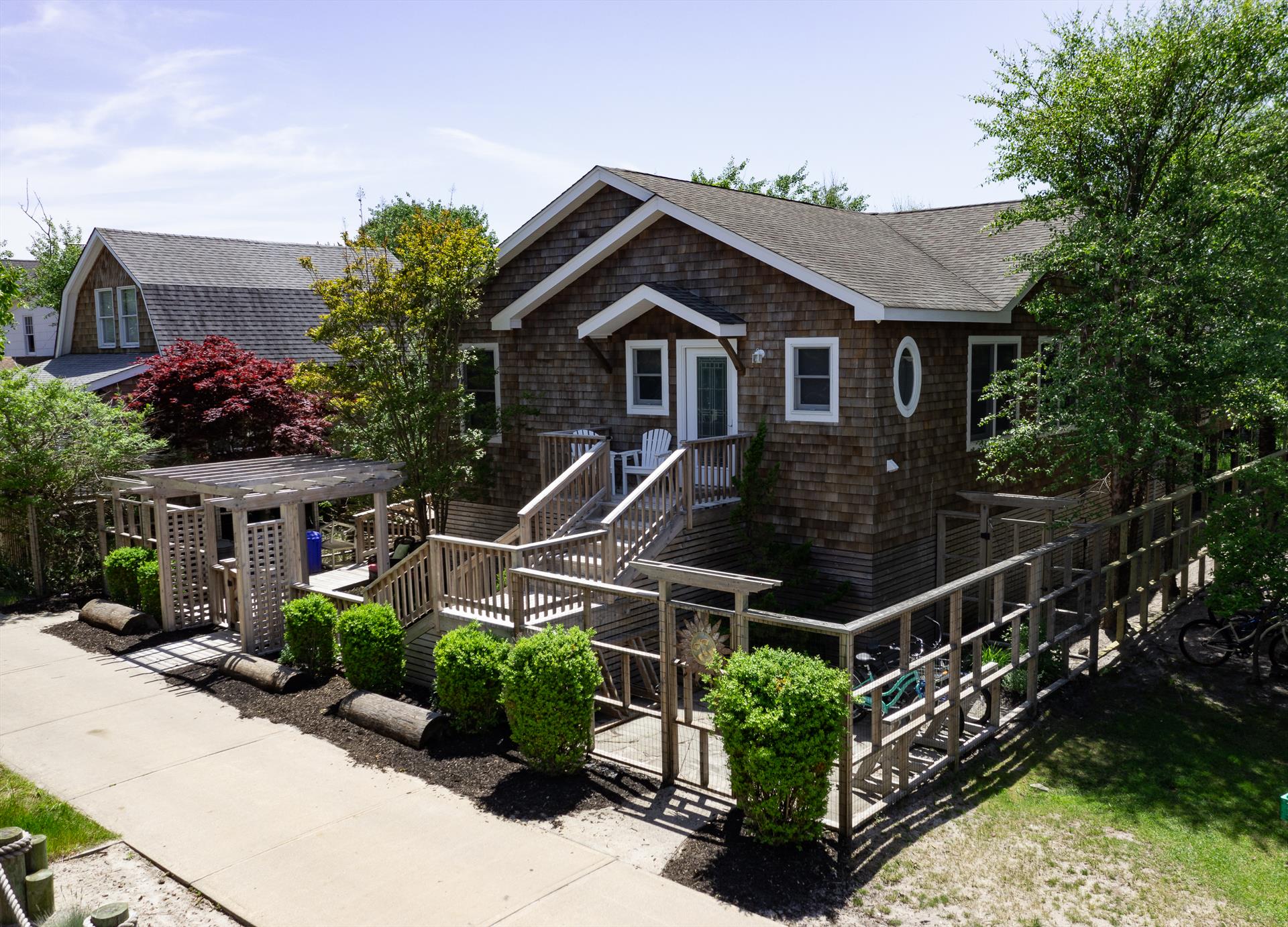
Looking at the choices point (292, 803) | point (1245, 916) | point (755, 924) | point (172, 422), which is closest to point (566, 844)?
point (755, 924)

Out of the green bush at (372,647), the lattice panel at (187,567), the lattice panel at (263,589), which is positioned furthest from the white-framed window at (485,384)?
the green bush at (372,647)

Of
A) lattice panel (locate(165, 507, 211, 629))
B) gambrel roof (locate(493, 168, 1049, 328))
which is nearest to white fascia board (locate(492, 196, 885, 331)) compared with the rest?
gambrel roof (locate(493, 168, 1049, 328))

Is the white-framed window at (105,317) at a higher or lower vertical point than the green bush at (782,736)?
higher

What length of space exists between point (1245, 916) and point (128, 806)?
8.48 m

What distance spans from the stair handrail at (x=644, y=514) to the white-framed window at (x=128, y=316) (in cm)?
1704

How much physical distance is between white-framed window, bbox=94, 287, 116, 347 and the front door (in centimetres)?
1697

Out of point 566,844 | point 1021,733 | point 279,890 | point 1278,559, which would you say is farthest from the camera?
point 1278,559

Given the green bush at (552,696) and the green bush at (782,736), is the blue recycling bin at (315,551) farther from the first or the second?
the green bush at (782,736)

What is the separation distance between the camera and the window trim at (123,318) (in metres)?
22.8

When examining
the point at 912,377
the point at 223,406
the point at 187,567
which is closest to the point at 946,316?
the point at 912,377

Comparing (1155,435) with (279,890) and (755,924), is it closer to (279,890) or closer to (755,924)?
(755,924)

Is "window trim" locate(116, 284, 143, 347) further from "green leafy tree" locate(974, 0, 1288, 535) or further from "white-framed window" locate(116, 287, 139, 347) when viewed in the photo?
"green leafy tree" locate(974, 0, 1288, 535)

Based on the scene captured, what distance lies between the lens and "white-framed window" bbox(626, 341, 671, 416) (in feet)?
46.7

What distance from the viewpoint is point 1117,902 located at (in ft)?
20.6
